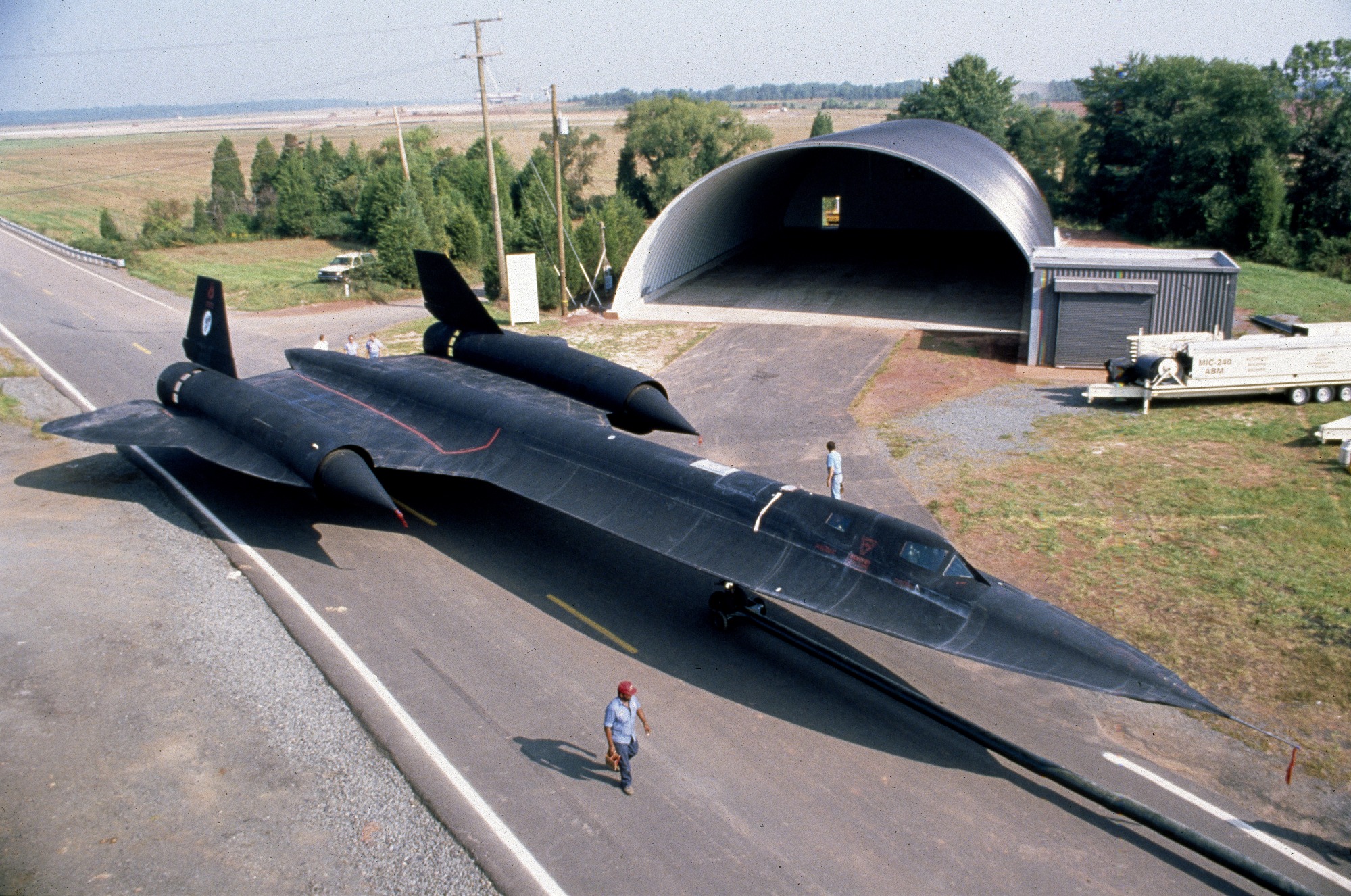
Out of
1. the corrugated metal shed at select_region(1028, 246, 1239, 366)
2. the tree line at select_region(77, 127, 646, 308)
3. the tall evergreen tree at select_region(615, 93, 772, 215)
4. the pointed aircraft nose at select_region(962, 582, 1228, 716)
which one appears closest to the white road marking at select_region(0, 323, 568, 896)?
the pointed aircraft nose at select_region(962, 582, 1228, 716)

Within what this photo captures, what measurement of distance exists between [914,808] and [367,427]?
1275cm

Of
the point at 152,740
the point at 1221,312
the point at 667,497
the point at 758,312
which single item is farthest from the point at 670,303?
the point at 152,740

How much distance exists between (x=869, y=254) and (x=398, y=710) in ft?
133

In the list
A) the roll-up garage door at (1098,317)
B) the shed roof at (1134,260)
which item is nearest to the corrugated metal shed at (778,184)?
the shed roof at (1134,260)

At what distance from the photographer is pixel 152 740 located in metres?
10.7

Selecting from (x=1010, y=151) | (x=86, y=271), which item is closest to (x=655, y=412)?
(x=86, y=271)

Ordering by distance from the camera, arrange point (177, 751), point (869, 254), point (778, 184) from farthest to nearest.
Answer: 1. point (778, 184)
2. point (869, 254)
3. point (177, 751)

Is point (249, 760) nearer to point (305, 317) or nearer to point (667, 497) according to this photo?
point (667, 497)

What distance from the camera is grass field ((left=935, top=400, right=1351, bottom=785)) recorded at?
11.9m

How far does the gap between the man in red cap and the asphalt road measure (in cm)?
39

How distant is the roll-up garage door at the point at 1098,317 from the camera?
2633 cm

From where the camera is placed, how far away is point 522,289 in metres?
35.2

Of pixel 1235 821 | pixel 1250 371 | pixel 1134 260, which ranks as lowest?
pixel 1235 821

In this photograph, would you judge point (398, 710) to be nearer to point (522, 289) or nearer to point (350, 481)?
point (350, 481)
